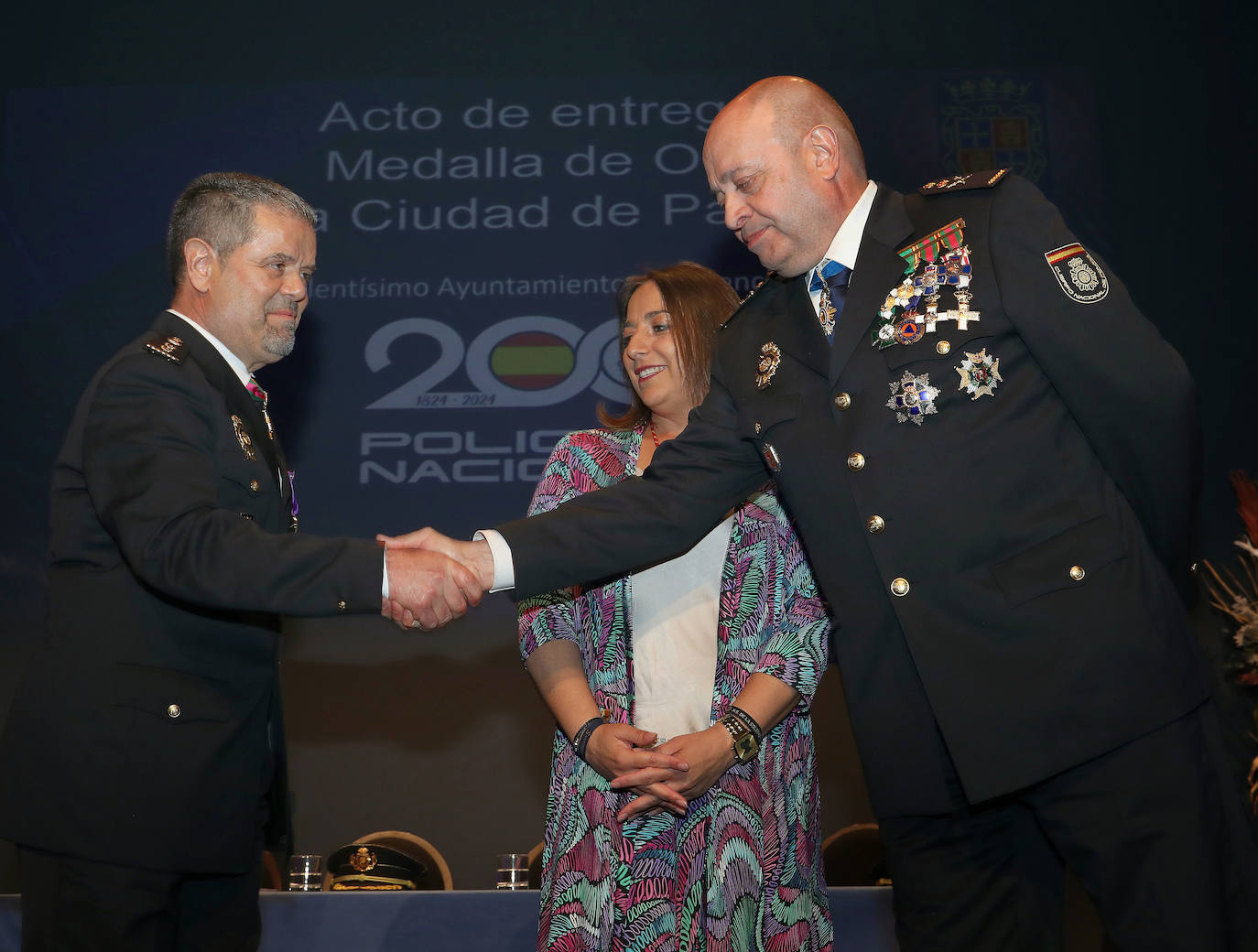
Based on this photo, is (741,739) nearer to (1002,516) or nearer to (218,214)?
(1002,516)

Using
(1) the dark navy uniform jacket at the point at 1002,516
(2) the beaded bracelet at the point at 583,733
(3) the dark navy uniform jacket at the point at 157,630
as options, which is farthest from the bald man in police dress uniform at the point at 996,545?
(3) the dark navy uniform jacket at the point at 157,630

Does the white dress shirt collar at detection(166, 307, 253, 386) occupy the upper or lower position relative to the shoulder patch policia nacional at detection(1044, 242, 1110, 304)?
upper

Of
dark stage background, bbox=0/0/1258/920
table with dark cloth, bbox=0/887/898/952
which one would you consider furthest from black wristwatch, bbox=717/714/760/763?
dark stage background, bbox=0/0/1258/920

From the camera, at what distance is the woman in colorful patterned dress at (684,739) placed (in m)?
2.16

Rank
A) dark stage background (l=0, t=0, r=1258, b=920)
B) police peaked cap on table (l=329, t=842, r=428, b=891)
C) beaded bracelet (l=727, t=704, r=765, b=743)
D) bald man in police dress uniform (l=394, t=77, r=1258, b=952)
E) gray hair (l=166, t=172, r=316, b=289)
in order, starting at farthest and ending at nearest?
1. dark stage background (l=0, t=0, r=1258, b=920)
2. police peaked cap on table (l=329, t=842, r=428, b=891)
3. gray hair (l=166, t=172, r=316, b=289)
4. beaded bracelet (l=727, t=704, r=765, b=743)
5. bald man in police dress uniform (l=394, t=77, r=1258, b=952)

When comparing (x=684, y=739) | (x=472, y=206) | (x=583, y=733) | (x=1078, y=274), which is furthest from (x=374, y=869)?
(x=1078, y=274)

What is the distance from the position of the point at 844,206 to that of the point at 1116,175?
106 inches

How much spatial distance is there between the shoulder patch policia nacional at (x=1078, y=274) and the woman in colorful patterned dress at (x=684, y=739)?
822 mm

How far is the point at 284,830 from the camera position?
2252 mm

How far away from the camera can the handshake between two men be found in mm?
2240

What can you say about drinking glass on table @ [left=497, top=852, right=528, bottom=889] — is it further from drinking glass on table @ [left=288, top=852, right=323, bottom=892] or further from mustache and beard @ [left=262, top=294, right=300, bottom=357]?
mustache and beard @ [left=262, top=294, right=300, bottom=357]

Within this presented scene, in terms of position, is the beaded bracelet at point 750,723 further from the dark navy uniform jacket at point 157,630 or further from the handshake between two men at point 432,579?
the dark navy uniform jacket at point 157,630

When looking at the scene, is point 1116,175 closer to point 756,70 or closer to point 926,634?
point 756,70

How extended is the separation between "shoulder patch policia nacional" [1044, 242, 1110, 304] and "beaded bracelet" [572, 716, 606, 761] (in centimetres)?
112
